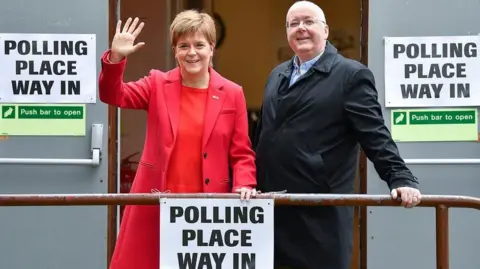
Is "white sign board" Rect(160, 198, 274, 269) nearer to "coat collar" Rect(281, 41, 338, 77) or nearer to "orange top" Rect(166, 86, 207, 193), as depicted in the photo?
"orange top" Rect(166, 86, 207, 193)

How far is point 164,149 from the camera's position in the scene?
3.20m

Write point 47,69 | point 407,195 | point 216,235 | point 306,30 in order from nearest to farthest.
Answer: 1. point 407,195
2. point 216,235
3. point 306,30
4. point 47,69

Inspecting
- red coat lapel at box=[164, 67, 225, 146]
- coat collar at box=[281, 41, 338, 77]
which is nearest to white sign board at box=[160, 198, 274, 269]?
red coat lapel at box=[164, 67, 225, 146]

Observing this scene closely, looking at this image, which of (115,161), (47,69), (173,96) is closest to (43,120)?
(47,69)

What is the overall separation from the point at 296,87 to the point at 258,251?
0.70 metres

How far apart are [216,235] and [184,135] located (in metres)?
0.44

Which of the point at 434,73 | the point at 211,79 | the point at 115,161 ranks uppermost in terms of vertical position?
the point at 434,73

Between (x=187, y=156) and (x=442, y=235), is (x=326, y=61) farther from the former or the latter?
(x=442, y=235)

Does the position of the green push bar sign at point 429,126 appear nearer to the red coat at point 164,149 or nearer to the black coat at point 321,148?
the black coat at point 321,148

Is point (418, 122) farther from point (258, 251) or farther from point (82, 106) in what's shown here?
point (82, 106)

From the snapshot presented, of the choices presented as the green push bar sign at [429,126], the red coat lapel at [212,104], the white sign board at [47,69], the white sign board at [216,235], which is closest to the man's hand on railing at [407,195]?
the white sign board at [216,235]

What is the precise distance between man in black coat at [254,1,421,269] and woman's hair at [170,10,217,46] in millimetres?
339

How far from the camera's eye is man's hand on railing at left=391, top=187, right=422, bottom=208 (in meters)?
2.98

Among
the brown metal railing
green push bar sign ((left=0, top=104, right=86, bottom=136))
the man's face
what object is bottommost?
the brown metal railing
